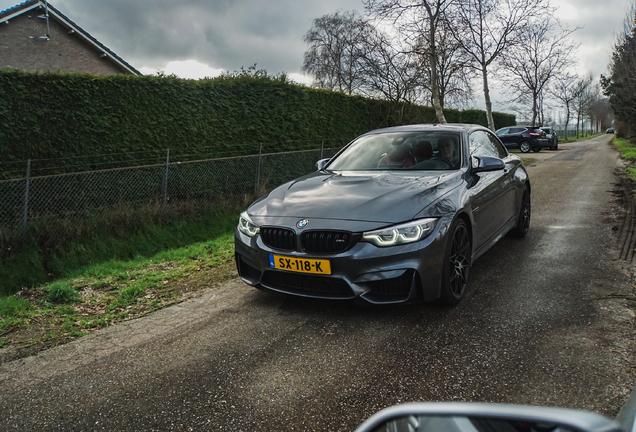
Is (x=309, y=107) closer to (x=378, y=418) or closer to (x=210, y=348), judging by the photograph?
(x=210, y=348)

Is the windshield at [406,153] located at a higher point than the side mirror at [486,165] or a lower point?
higher

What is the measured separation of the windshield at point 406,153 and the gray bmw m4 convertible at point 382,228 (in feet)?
0.05

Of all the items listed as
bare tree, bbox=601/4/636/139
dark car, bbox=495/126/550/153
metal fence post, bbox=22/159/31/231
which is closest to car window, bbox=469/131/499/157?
metal fence post, bbox=22/159/31/231

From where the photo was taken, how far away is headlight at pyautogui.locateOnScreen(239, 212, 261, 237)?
4.20m

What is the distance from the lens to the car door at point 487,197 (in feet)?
15.4

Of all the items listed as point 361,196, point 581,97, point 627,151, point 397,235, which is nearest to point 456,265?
point 397,235

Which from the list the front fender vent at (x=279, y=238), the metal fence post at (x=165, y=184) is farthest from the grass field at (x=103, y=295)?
the metal fence post at (x=165, y=184)

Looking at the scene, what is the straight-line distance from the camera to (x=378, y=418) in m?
0.99

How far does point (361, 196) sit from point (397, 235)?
60 cm

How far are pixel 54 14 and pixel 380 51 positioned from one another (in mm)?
14506

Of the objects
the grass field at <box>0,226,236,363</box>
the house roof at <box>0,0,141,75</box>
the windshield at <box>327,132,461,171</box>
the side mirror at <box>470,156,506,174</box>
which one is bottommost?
the grass field at <box>0,226,236,363</box>

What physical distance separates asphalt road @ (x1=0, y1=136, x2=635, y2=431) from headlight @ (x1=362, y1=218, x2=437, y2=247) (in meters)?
0.68

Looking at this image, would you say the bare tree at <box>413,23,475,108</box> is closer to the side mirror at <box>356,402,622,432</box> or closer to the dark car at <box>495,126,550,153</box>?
the dark car at <box>495,126,550,153</box>

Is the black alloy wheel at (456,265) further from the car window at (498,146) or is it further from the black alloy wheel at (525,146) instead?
the black alloy wheel at (525,146)
